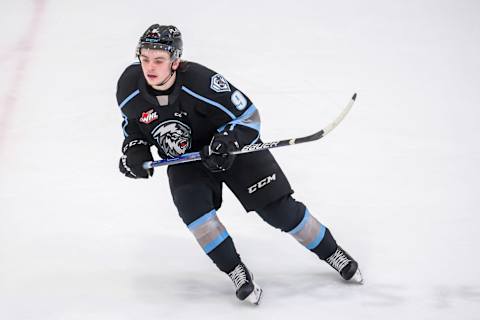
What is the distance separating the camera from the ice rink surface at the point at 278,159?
3.47 metres

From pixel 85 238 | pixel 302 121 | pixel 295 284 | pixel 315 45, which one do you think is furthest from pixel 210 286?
pixel 315 45

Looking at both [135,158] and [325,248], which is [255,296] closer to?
[325,248]

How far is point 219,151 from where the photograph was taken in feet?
10.1

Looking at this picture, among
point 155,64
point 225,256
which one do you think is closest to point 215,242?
point 225,256

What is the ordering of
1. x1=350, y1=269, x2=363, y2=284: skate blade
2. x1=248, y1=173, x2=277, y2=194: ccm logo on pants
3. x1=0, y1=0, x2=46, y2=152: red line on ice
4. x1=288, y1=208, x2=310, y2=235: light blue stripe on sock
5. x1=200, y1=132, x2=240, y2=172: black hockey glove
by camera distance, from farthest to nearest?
x1=0, y1=0, x2=46, y2=152: red line on ice
x1=350, y1=269, x2=363, y2=284: skate blade
x1=288, y1=208, x2=310, y2=235: light blue stripe on sock
x1=248, y1=173, x2=277, y2=194: ccm logo on pants
x1=200, y1=132, x2=240, y2=172: black hockey glove

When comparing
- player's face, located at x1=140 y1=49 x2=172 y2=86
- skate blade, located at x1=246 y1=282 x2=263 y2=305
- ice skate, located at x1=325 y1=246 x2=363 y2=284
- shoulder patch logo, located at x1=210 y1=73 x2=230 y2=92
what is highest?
player's face, located at x1=140 y1=49 x2=172 y2=86

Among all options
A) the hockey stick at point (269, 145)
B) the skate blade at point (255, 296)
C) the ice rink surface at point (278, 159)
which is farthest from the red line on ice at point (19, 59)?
the skate blade at point (255, 296)

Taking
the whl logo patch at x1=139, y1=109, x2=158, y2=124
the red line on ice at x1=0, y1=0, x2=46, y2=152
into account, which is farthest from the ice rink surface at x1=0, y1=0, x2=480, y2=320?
the whl logo patch at x1=139, y1=109, x2=158, y2=124

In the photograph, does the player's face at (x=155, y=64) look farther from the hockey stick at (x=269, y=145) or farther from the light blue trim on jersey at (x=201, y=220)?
the light blue trim on jersey at (x=201, y=220)

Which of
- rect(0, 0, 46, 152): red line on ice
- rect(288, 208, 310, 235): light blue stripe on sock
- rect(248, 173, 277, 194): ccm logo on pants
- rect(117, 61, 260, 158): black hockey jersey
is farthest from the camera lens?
rect(0, 0, 46, 152): red line on ice

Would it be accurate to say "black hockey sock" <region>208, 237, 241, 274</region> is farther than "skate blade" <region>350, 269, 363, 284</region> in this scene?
No

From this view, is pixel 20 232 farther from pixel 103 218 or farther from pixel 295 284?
pixel 295 284

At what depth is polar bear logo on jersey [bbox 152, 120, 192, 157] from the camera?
3.29 m

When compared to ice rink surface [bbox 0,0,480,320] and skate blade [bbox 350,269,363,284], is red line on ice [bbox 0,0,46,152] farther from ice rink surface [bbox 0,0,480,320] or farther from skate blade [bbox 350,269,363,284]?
skate blade [bbox 350,269,363,284]
